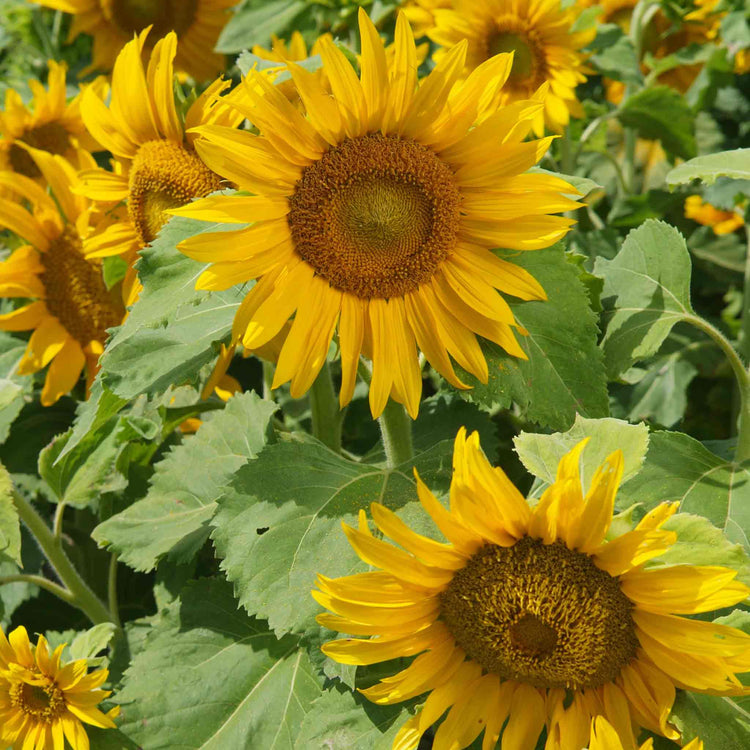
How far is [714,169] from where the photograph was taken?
A: 1094 mm

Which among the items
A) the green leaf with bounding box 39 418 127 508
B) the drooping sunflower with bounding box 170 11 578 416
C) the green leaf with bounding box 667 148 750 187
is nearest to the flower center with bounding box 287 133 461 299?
the drooping sunflower with bounding box 170 11 578 416

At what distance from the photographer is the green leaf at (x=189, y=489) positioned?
1.24 m

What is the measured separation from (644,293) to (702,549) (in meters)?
0.45

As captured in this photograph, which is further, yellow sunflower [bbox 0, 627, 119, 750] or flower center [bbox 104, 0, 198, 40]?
flower center [bbox 104, 0, 198, 40]

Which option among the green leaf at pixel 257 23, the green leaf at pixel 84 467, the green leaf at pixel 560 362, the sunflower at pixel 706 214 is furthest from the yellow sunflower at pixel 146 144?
the sunflower at pixel 706 214

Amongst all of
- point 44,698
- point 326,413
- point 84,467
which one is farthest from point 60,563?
point 326,413

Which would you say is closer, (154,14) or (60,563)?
(60,563)

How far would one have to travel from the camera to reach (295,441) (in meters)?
1.11

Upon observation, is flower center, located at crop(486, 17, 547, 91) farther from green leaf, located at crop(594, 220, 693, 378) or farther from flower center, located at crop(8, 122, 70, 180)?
flower center, located at crop(8, 122, 70, 180)

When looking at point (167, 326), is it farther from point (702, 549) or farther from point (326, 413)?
point (702, 549)

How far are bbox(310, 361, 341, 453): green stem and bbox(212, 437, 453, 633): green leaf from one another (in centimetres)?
19

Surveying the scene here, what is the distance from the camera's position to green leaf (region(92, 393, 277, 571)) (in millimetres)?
1241

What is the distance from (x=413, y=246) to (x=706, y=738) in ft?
1.73

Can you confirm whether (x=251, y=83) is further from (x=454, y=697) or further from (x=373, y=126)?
(x=454, y=697)
